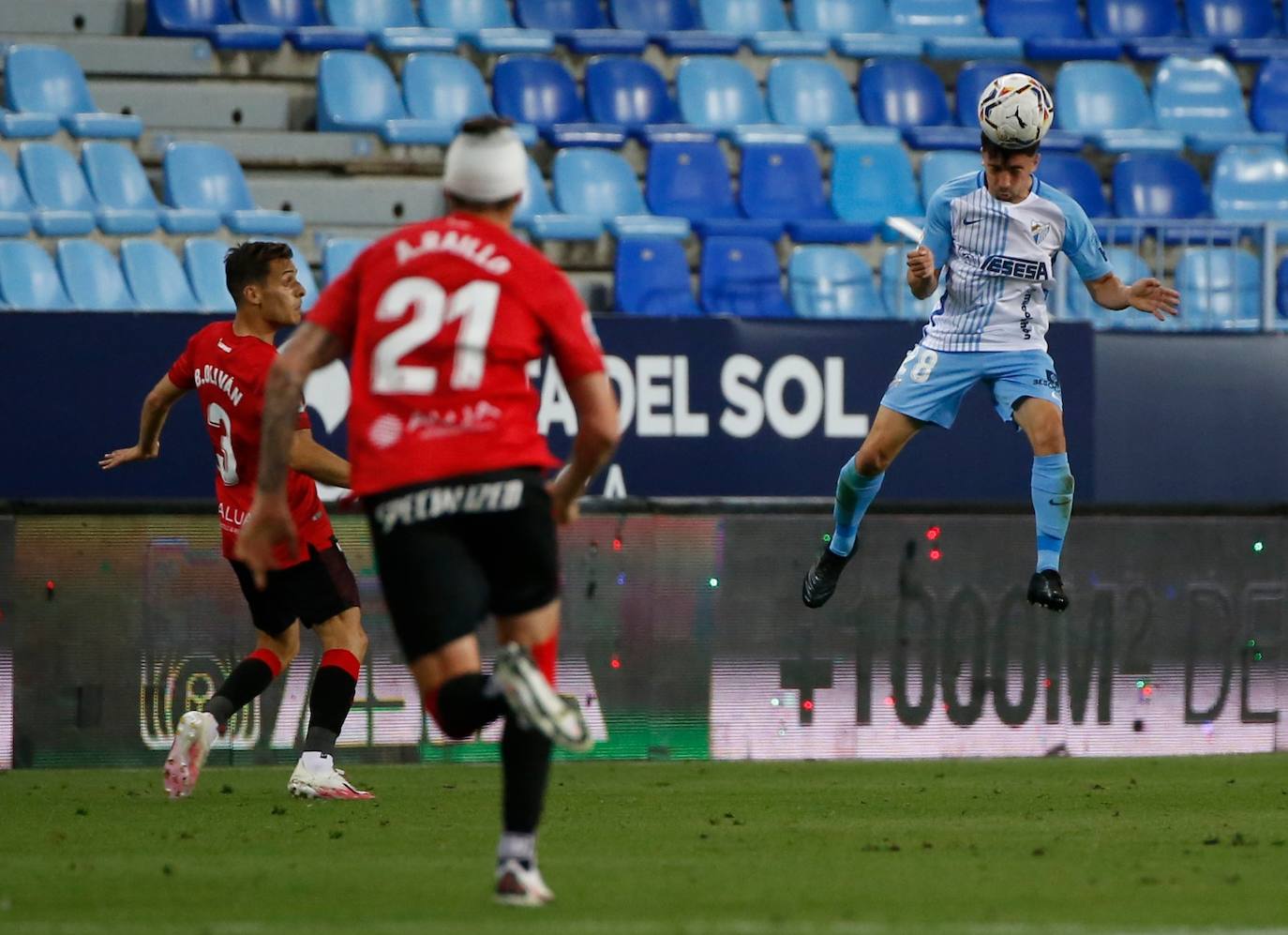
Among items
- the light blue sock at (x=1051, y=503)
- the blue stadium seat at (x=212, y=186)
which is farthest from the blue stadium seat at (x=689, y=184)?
the light blue sock at (x=1051, y=503)

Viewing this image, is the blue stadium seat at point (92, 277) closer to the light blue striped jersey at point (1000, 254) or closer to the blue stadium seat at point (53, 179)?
the blue stadium seat at point (53, 179)

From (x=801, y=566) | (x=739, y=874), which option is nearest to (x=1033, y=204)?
(x=801, y=566)

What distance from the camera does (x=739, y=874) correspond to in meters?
6.31

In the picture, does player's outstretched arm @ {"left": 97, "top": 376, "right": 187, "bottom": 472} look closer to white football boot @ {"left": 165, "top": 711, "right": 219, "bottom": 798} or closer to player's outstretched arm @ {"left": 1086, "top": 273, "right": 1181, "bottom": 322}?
white football boot @ {"left": 165, "top": 711, "right": 219, "bottom": 798}

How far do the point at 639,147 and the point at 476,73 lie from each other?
4.24ft

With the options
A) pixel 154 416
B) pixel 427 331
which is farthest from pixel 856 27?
pixel 427 331

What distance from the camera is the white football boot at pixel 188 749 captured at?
8578mm

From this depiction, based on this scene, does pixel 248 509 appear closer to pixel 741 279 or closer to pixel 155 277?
pixel 155 277

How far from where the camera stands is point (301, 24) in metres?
16.0

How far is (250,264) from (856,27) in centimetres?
981

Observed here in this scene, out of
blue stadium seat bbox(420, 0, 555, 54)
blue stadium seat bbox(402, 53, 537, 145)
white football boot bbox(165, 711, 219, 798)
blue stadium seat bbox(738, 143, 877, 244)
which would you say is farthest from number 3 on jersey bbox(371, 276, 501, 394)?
blue stadium seat bbox(420, 0, 555, 54)

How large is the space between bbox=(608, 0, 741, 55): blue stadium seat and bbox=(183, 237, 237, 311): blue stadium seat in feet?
14.4

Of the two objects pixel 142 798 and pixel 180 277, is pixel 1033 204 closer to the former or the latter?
pixel 142 798

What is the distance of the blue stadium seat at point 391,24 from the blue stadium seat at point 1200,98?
225 inches
